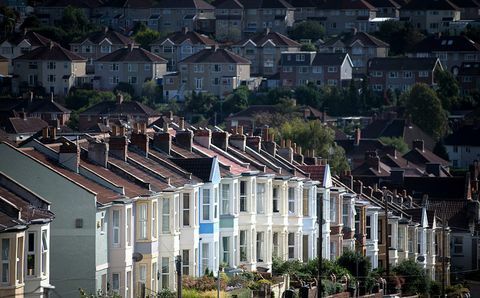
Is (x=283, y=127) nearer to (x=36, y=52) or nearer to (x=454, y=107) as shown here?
(x=454, y=107)

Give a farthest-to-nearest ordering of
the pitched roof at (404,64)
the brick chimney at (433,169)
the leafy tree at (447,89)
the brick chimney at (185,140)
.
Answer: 1. the pitched roof at (404,64)
2. the leafy tree at (447,89)
3. the brick chimney at (433,169)
4. the brick chimney at (185,140)

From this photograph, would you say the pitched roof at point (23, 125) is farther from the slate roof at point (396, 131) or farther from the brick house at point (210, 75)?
the brick house at point (210, 75)

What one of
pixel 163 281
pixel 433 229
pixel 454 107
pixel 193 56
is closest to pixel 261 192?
pixel 163 281

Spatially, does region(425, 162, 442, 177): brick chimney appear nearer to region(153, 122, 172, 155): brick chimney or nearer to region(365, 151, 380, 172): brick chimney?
region(365, 151, 380, 172): brick chimney

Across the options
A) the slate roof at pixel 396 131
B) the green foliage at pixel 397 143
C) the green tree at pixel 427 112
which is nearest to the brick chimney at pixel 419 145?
the green foliage at pixel 397 143

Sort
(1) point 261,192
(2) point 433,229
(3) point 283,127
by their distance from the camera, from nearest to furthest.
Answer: (1) point 261,192, (2) point 433,229, (3) point 283,127

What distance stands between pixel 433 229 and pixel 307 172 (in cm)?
1407

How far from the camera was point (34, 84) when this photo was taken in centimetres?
19038

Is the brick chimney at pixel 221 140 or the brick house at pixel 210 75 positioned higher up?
the brick chimney at pixel 221 140

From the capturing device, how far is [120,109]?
495ft

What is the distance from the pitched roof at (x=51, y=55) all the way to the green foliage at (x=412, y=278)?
418ft

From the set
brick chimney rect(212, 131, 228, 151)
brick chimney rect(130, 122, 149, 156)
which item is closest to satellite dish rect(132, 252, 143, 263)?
brick chimney rect(130, 122, 149, 156)

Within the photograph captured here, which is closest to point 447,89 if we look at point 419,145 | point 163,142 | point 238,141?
point 419,145

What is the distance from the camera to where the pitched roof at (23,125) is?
10825cm
